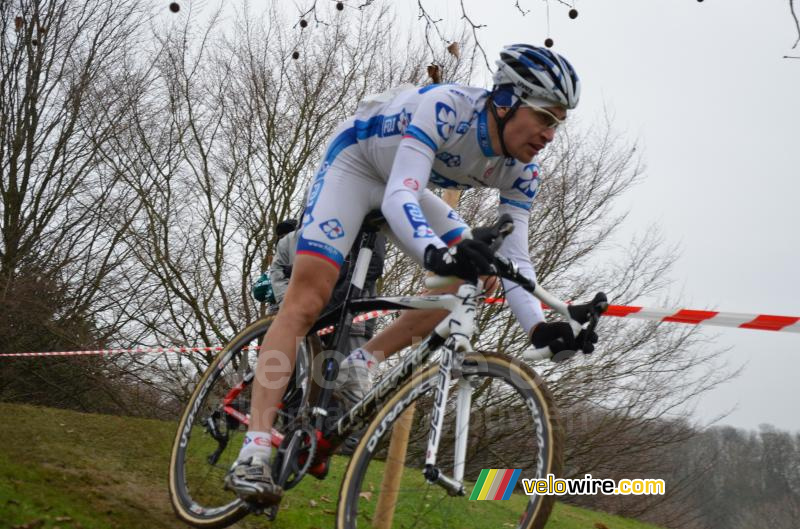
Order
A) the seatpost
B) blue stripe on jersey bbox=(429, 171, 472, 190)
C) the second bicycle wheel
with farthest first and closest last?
blue stripe on jersey bbox=(429, 171, 472, 190)
the seatpost
the second bicycle wheel

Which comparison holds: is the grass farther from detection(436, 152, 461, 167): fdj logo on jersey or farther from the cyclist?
detection(436, 152, 461, 167): fdj logo on jersey

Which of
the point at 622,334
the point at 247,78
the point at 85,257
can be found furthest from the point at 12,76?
the point at 622,334

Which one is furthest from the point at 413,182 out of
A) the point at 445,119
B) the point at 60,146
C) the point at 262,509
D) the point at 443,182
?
the point at 60,146

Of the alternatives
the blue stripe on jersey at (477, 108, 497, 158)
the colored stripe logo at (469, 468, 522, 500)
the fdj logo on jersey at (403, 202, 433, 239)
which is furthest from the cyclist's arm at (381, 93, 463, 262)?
the colored stripe logo at (469, 468, 522, 500)

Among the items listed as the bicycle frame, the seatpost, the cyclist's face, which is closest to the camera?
the bicycle frame

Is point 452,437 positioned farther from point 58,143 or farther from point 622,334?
point 58,143

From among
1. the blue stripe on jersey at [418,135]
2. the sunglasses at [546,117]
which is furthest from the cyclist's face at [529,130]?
the blue stripe on jersey at [418,135]

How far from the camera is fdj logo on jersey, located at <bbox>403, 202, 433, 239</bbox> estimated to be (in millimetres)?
2818

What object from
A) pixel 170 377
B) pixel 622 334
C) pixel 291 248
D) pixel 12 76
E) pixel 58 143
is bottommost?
pixel 291 248

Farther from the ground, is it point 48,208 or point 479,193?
point 479,193

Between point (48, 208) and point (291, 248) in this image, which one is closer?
point (291, 248)

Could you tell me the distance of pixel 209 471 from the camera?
12.9ft

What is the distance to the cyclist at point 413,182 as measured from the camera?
301 cm

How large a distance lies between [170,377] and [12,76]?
6.67 m
